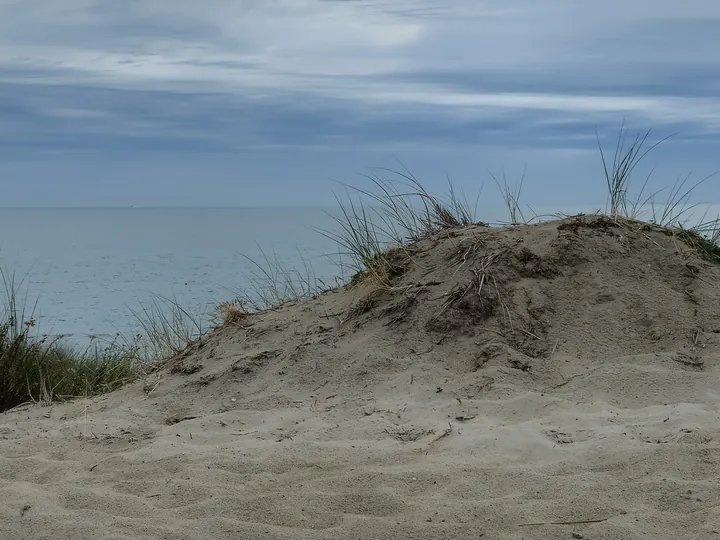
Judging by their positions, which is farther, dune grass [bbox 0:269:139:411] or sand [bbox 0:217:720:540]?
dune grass [bbox 0:269:139:411]

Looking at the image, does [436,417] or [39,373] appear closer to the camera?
[436,417]

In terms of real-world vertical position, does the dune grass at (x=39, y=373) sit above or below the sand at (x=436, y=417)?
below

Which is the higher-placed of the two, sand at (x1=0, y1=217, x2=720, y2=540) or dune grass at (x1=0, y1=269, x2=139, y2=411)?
sand at (x1=0, y1=217, x2=720, y2=540)

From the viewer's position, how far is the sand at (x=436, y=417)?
3.28 meters

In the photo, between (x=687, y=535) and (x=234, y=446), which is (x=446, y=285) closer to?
(x=234, y=446)

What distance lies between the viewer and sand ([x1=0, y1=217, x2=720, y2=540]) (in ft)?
10.8

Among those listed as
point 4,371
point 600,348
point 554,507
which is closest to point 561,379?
point 600,348

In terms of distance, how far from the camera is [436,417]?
432 cm

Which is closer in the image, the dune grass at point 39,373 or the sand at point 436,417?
the sand at point 436,417

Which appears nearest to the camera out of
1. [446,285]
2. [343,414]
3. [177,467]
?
[177,467]

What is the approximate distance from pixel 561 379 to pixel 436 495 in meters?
1.59

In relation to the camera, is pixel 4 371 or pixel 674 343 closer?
pixel 674 343

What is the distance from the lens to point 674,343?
4.95 meters

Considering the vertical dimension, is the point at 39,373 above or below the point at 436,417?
below
